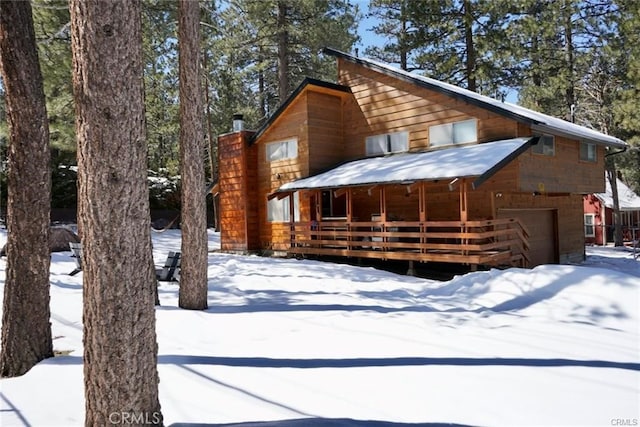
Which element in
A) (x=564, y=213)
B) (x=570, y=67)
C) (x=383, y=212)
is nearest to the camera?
(x=383, y=212)

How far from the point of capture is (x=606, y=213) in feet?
93.3

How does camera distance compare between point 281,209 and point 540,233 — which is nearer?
point 540,233

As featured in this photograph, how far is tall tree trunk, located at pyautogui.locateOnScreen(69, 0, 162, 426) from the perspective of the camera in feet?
9.68

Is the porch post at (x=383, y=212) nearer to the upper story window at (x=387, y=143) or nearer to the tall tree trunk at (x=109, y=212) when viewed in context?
the upper story window at (x=387, y=143)

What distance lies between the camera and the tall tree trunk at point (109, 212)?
9.68 feet

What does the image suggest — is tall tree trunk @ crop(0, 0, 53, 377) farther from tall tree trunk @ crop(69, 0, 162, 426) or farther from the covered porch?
the covered porch

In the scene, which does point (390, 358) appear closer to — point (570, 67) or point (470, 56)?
point (470, 56)

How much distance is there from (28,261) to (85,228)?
7.78 feet

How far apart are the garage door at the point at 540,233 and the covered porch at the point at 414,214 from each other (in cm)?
76

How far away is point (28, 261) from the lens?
4781 mm

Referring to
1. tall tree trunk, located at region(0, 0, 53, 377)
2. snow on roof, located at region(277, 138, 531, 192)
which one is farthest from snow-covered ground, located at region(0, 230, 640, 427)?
snow on roof, located at region(277, 138, 531, 192)

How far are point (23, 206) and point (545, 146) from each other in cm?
1341

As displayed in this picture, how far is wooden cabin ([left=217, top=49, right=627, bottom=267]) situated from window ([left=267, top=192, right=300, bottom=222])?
49 mm

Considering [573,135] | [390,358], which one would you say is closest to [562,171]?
[573,135]
